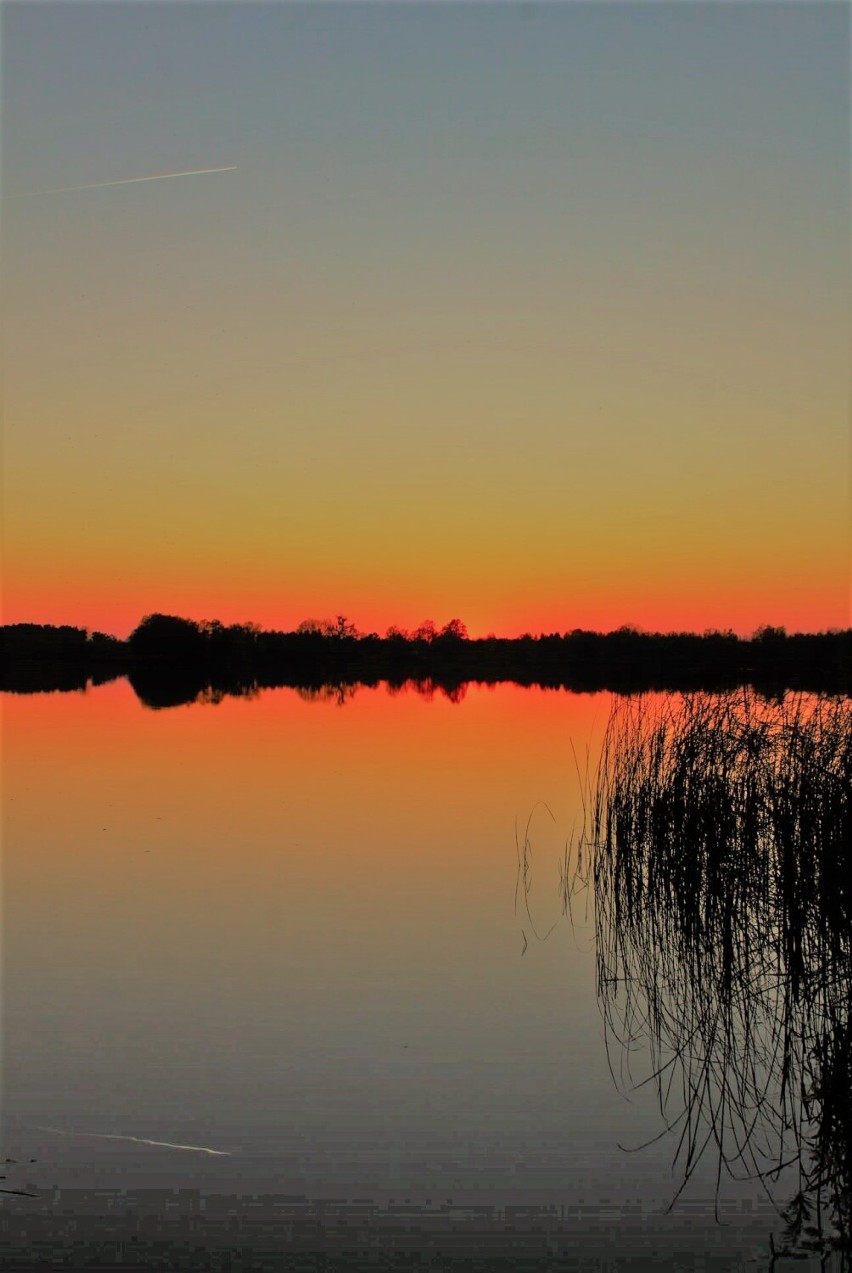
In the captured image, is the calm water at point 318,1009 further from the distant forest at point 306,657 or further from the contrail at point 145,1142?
the distant forest at point 306,657

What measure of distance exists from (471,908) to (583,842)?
7.87 ft

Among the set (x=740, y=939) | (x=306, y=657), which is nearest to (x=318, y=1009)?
(x=740, y=939)

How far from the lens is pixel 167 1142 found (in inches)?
156

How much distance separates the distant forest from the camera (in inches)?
1961

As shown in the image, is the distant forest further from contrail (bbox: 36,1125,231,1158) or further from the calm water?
contrail (bbox: 36,1125,231,1158)

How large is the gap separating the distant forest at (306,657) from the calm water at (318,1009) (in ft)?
101

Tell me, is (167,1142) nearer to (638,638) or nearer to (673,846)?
(673,846)

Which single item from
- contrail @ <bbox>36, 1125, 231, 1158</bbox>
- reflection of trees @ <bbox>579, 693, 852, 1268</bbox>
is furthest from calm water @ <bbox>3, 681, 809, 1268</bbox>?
reflection of trees @ <bbox>579, 693, 852, 1268</bbox>

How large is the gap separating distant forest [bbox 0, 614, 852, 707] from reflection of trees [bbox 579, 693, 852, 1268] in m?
33.0

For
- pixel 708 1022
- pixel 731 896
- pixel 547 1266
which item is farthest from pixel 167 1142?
pixel 731 896

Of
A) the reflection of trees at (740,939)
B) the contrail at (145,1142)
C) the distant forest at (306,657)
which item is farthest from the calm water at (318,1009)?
the distant forest at (306,657)

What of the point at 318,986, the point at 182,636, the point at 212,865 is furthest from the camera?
the point at 182,636

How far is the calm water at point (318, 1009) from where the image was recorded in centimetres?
376

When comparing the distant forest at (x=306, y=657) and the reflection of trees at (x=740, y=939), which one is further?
the distant forest at (x=306, y=657)
